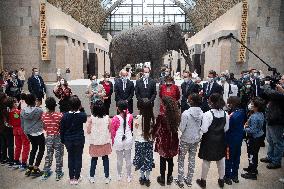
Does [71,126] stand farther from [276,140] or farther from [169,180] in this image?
[276,140]

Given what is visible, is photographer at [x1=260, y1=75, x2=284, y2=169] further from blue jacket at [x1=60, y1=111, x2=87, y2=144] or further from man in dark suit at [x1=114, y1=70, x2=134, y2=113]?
man in dark suit at [x1=114, y1=70, x2=134, y2=113]

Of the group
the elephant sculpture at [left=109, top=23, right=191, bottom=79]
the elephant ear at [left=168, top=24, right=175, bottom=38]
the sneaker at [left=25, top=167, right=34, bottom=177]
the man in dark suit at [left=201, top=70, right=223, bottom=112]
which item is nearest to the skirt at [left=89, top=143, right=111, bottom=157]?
the sneaker at [left=25, top=167, right=34, bottom=177]

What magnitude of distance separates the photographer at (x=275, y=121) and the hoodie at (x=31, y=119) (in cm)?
377

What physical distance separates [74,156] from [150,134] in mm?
1234

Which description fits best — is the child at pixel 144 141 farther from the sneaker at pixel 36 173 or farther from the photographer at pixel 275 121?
the photographer at pixel 275 121

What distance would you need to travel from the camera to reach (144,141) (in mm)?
4355

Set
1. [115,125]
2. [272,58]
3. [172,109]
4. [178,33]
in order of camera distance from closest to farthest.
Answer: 1. [172,109]
2. [115,125]
3. [178,33]
4. [272,58]

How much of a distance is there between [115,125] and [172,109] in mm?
921

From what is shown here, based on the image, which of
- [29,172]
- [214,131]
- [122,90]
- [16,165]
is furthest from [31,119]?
[122,90]

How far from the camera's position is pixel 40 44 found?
16.7 metres

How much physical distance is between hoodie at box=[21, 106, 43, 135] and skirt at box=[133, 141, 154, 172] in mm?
1640

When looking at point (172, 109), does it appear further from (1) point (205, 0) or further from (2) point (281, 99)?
(1) point (205, 0)

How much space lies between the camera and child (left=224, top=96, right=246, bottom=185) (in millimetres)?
4523

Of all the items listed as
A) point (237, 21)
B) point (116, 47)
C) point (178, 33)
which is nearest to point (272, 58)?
point (237, 21)
